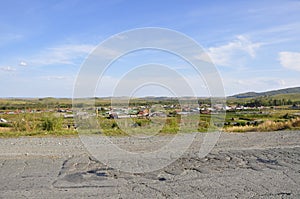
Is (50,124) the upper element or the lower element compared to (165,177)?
upper

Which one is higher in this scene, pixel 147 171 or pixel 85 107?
pixel 85 107

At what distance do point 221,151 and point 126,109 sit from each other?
3.26 metres

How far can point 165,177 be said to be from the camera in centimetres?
625

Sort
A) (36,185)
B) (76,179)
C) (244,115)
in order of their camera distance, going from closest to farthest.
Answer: (36,185), (76,179), (244,115)

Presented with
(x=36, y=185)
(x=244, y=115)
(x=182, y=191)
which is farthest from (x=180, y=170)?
(x=244, y=115)

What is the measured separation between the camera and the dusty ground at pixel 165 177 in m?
5.21

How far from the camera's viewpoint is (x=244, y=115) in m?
25.2

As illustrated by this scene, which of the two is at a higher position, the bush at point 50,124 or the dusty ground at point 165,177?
the bush at point 50,124

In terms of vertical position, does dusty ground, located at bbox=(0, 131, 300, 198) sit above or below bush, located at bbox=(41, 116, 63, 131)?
below

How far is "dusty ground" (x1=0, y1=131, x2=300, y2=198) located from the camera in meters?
5.21

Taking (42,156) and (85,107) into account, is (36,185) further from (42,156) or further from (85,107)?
(85,107)

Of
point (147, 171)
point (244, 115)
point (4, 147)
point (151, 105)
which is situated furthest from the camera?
point (244, 115)

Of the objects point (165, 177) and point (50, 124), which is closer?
point (165, 177)

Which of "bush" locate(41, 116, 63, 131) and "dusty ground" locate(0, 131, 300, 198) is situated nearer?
"dusty ground" locate(0, 131, 300, 198)
